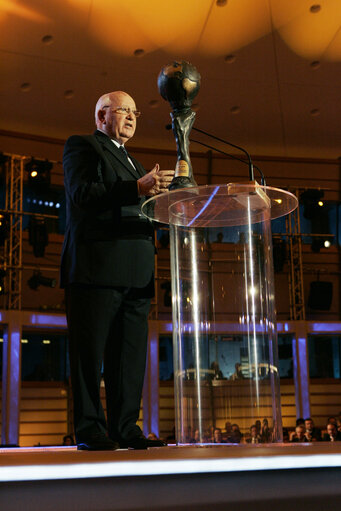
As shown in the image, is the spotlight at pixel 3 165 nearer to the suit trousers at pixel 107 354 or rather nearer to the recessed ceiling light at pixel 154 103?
the recessed ceiling light at pixel 154 103

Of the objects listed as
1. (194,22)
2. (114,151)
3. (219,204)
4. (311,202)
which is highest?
(194,22)

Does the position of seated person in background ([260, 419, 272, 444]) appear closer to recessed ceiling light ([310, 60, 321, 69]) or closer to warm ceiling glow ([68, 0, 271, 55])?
warm ceiling glow ([68, 0, 271, 55])

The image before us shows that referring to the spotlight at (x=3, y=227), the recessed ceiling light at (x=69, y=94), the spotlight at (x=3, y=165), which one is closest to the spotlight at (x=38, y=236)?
the spotlight at (x=3, y=227)

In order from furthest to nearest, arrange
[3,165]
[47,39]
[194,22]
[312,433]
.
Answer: [3,165] → [47,39] → [194,22] → [312,433]

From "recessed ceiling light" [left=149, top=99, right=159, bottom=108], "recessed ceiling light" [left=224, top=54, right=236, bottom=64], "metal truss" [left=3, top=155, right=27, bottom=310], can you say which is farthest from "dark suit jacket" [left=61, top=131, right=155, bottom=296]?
"recessed ceiling light" [left=149, top=99, right=159, bottom=108]

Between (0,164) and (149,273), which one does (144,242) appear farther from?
(0,164)

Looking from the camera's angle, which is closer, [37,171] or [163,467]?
[163,467]

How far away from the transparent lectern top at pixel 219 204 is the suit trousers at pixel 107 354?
0.34 m

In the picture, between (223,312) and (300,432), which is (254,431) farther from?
(300,432)

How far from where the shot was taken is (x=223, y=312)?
174 cm

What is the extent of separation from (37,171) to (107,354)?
7.95 metres

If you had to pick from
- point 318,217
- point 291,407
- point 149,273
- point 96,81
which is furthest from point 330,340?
point 149,273

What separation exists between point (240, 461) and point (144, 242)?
43.9 inches

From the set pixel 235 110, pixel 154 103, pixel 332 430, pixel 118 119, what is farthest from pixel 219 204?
pixel 235 110
